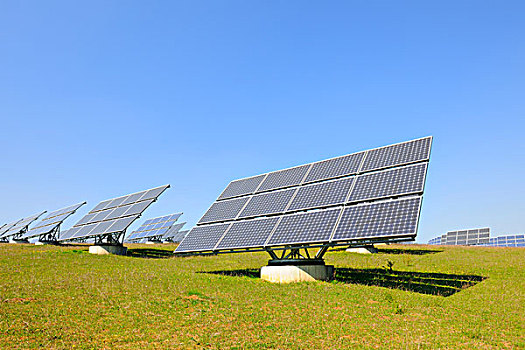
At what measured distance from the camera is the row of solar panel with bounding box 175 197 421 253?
16.9 metres

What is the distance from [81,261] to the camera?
28578 millimetres

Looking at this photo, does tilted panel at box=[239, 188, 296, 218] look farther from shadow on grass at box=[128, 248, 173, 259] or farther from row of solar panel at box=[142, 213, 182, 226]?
row of solar panel at box=[142, 213, 182, 226]

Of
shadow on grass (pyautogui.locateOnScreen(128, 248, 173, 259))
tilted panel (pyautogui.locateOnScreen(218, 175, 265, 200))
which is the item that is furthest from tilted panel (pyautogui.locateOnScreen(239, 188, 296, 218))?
shadow on grass (pyautogui.locateOnScreen(128, 248, 173, 259))

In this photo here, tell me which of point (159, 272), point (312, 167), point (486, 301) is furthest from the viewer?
point (312, 167)

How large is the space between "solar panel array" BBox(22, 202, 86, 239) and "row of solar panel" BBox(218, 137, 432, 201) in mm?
30773

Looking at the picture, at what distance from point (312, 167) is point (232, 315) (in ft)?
47.2

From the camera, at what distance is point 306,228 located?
20.3 m

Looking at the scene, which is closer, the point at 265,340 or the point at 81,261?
the point at 265,340

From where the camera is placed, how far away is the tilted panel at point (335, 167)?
22917 millimetres

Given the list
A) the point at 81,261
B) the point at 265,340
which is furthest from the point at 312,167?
the point at 81,261

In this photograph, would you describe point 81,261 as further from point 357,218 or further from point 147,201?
point 357,218

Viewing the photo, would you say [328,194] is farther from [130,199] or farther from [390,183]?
[130,199]

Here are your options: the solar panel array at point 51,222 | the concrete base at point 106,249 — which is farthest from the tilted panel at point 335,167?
the solar panel array at point 51,222

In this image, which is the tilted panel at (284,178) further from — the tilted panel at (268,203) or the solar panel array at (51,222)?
the solar panel array at (51,222)
